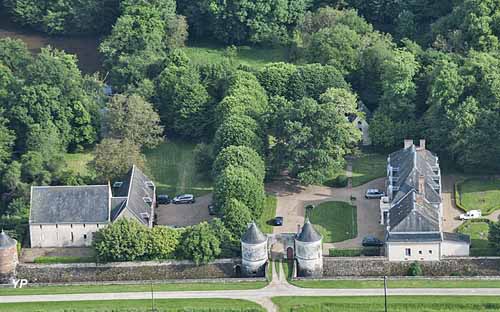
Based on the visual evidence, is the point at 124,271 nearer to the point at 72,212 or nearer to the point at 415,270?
the point at 72,212

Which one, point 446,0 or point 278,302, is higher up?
point 446,0

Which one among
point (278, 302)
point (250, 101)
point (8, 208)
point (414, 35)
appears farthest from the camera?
point (414, 35)

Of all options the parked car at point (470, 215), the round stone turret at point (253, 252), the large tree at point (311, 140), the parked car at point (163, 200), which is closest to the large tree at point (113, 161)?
the parked car at point (163, 200)

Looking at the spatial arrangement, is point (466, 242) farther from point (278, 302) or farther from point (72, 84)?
point (72, 84)

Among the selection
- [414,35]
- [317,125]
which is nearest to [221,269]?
[317,125]

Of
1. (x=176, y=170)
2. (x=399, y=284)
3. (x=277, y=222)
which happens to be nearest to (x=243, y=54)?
(x=176, y=170)

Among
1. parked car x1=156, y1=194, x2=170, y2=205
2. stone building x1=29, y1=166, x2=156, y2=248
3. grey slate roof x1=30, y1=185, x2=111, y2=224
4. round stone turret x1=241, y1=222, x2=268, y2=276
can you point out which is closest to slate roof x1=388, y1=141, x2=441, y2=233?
round stone turret x1=241, y1=222, x2=268, y2=276

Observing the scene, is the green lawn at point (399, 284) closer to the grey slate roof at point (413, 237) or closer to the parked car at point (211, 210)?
the grey slate roof at point (413, 237)
